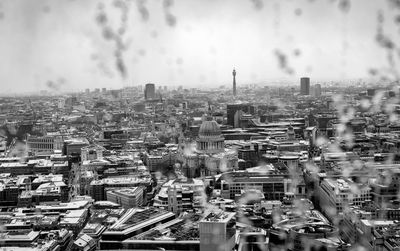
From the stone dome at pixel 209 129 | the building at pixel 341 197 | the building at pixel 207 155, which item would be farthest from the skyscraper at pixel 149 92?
the building at pixel 341 197

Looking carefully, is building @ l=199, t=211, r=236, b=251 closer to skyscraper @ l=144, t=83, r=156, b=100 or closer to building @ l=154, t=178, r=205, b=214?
building @ l=154, t=178, r=205, b=214

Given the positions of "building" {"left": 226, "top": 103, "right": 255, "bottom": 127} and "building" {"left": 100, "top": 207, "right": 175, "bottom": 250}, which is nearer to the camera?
"building" {"left": 100, "top": 207, "right": 175, "bottom": 250}

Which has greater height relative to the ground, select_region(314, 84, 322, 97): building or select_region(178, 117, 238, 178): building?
select_region(314, 84, 322, 97): building

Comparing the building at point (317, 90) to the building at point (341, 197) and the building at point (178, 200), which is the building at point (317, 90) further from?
the building at point (178, 200)

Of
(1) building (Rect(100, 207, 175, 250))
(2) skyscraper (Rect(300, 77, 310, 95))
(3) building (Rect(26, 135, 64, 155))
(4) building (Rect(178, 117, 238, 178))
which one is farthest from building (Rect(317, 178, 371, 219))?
(2) skyscraper (Rect(300, 77, 310, 95))

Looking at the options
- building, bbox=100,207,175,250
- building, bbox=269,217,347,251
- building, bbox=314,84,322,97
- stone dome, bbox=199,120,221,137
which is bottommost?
building, bbox=269,217,347,251

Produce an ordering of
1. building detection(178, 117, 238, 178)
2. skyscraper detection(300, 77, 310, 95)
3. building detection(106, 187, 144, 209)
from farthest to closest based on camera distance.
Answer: skyscraper detection(300, 77, 310, 95), building detection(178, 117, 238, 178), building detection(106, 187, 144, 209)

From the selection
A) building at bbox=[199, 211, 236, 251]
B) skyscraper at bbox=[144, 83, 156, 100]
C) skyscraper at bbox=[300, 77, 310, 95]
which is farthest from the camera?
skyscraper at bbox=[144, 83, 156, 100]

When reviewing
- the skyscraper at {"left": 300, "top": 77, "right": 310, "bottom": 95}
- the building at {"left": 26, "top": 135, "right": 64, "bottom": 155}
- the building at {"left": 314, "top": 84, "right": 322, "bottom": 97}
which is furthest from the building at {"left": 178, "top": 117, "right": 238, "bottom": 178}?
the skyscraper at {"left": 300, "top": 77, "right": 310, "bottom": 95}

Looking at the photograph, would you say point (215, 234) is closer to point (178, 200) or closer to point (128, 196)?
point (178, 200)
